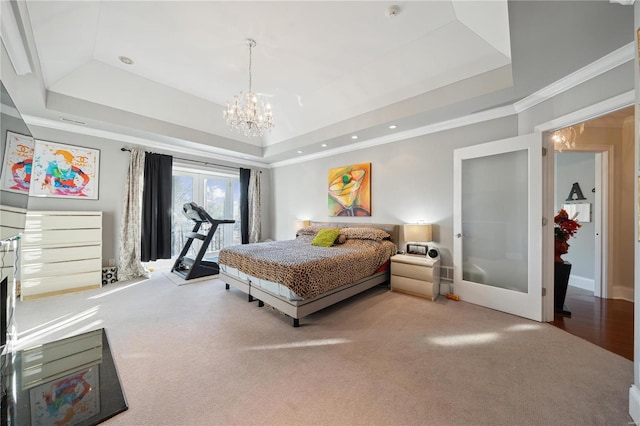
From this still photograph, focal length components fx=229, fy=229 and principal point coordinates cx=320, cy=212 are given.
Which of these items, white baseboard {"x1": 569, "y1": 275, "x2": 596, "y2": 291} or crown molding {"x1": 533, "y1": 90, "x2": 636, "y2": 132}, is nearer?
crown molding {"x1": 533, "y1": 90, "x2": 636, "y2": 132}

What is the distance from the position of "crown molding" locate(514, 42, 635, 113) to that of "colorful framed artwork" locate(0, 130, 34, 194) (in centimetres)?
471

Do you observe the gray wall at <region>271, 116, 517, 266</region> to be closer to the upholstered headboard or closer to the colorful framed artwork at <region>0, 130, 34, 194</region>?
the upholstered headboard

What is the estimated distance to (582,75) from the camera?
2188mm

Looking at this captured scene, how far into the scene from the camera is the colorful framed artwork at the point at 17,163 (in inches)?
61.7

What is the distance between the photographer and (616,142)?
3.21 m

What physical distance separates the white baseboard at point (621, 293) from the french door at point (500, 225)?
64.5 inches

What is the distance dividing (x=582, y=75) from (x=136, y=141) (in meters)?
6.32

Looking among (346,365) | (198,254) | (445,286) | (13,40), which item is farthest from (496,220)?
(13,40)

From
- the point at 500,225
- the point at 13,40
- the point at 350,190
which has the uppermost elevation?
the point at 13,40

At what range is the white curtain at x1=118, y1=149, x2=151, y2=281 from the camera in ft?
13.5

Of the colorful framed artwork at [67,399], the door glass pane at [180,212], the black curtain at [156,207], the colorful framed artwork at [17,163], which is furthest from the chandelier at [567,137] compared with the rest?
the door glass pane at [180,212]

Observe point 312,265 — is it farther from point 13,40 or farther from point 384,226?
point 13,40

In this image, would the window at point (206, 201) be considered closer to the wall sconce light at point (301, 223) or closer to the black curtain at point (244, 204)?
the black curtain at point (244, 204)

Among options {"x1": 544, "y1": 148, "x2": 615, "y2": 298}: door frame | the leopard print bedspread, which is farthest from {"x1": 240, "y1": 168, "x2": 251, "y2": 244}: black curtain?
{"x1": 544, "y1": 148, "x2": 615, "y2": 298}: door frame
